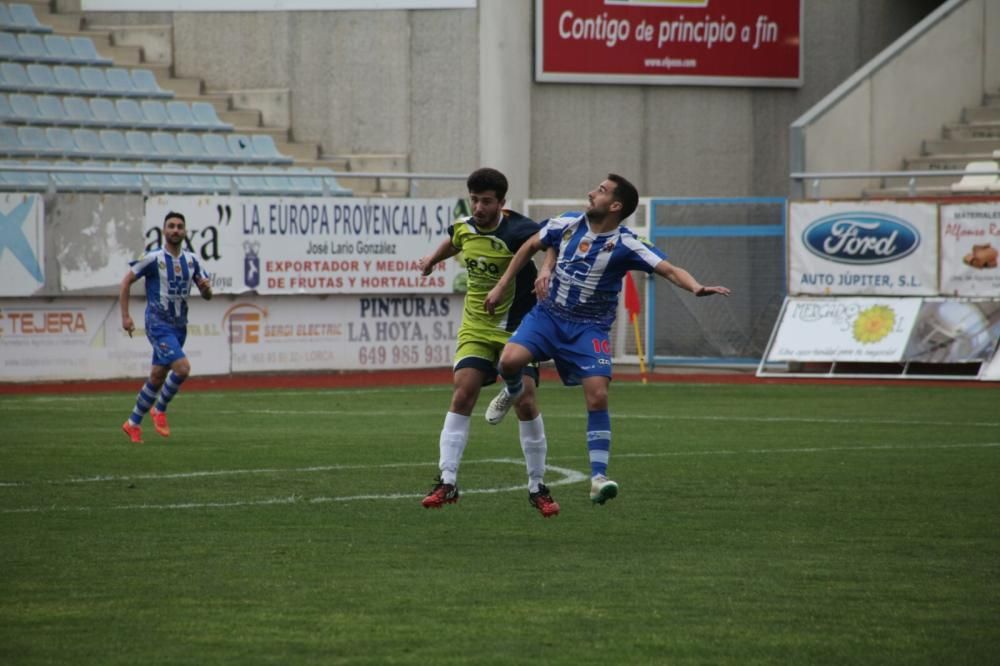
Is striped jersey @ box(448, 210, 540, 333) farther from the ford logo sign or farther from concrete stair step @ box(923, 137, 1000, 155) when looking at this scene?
concrete stair step @ box(923, 137, 1000, 155)

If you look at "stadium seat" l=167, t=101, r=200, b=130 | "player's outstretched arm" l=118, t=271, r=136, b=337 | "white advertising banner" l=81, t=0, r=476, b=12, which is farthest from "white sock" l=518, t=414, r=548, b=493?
"white advertising banner" l=81, t=0, r=476, b=12

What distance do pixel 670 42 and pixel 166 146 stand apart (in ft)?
31.3

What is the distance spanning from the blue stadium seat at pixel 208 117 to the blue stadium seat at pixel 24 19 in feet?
9.64

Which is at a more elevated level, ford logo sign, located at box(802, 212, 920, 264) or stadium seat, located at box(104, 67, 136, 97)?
stadium seat, located at box(104, 67, 136, 97)

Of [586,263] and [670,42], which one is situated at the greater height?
[670,42]

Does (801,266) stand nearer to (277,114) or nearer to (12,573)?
(277,114)

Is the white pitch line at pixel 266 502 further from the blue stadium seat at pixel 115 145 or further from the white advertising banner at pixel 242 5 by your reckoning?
the white advertising banner at pixel 242 5

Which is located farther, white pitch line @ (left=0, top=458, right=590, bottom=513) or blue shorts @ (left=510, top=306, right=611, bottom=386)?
white pitch line @ (left=0, top=458, right=590, bottom=513)

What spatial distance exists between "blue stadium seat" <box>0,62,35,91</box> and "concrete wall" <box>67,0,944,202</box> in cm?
396

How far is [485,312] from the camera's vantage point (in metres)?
10.8

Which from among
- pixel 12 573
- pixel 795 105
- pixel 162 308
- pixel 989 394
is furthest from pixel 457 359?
pixel 795 105

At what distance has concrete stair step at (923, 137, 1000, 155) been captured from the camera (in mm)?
30828

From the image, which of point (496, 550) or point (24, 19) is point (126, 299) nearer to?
point (496, 550)

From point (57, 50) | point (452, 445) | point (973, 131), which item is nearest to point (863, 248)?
point (973, 131)
